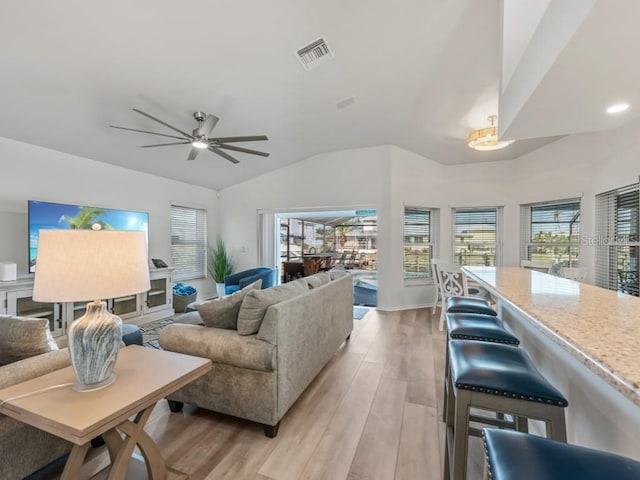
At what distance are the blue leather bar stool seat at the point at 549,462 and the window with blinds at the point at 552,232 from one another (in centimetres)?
471

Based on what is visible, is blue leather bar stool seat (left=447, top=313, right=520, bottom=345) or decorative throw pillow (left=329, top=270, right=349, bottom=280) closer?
blue leather bar stool seat (left=447, top=313, right=520, bottom=345)

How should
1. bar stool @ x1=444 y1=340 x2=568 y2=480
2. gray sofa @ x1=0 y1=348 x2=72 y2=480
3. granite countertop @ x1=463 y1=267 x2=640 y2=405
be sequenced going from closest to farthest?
granite countertop @ x1=463 y1=267 x2=640 y2=405
bar stool @ x1=444 y1=340 x2=568 y2=480
gray sofa @ x1=0 y1=348 x2=72 y2=480

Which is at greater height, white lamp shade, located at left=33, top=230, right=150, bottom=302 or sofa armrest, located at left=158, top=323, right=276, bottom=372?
white lamp shade, located at left=33, top=230, right=150, bottom=302

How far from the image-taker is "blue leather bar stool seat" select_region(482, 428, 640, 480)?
64 centimetres

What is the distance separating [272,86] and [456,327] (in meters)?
2.99

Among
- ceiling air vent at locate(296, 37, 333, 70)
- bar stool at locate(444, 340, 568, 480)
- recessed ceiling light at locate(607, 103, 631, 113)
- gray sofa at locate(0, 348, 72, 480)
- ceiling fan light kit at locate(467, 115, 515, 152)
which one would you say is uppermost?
ceiling air vent at locate(296, 37, 333, 70)

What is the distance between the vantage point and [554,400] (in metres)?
1.02

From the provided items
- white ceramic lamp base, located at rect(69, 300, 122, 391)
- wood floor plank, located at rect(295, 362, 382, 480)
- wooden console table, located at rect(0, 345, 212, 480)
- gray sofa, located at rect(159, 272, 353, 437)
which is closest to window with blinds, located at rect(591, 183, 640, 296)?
wood floor plank, located at rect(295, 362, 382, 480)

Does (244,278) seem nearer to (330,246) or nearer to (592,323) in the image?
(592,323)

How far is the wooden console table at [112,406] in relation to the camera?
3.48 ft

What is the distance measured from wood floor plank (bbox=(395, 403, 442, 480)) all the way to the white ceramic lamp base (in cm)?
156

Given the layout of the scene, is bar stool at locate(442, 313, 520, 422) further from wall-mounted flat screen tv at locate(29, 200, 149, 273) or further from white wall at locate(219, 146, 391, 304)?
wall-mounted flat screen tv at locate(29, 200, 149, 273)

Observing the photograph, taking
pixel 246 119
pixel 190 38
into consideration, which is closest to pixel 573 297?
pixel 190 38

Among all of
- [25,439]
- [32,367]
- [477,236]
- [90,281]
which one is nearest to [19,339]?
[32,367]
